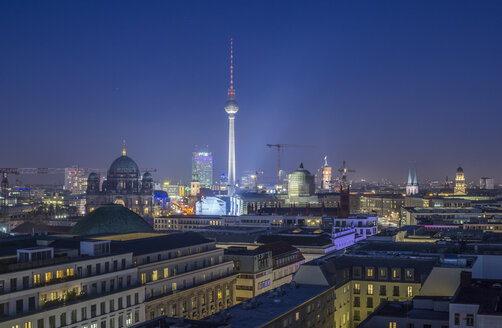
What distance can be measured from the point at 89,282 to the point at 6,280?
32.4 feet

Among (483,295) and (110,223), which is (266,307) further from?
(110,223)

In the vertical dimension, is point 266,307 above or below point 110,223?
below

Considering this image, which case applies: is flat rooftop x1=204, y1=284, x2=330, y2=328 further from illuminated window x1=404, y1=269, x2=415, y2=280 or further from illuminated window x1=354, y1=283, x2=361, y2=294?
illuminated window x1=404, y1=269, x2=415, y2=280

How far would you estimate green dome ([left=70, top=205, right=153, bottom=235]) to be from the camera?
343 feet

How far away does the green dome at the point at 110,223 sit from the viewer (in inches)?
4119

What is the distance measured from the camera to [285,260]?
11106 cm

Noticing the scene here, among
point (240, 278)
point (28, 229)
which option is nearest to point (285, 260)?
point (240, 278)

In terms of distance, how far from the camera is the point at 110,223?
10612 cm

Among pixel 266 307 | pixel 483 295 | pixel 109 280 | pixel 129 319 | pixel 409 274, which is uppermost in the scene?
pixel 483 295

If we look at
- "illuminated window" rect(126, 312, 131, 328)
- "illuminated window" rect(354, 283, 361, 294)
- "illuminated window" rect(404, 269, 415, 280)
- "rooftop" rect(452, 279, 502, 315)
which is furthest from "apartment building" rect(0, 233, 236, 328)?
"rooftop" rect(452, 279, 502, 315)

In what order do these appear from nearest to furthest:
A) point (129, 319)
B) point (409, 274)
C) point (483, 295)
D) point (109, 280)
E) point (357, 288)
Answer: point (483, 295) < point (109, 280) < point (129, 319) < point (409, 274) < point (357, 288)

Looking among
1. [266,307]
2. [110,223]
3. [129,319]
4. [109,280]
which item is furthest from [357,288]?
[110,223]

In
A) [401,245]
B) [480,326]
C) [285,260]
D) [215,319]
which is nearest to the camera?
[480,326]

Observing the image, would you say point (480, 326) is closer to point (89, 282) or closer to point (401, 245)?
point (89, 282)
